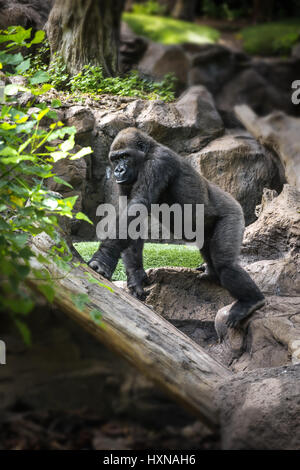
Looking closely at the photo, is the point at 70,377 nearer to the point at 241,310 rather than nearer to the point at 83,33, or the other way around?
the point at 241,310

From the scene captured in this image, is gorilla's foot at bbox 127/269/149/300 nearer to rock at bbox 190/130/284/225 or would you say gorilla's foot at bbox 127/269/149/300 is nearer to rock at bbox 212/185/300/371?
rock at bbox 212/185/300/371

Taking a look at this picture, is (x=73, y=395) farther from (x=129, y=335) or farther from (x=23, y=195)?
(x=23, y=195)

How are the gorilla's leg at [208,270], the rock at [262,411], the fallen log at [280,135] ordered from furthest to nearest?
1. the fallen log at [280,135]
2. the gorilla's leg at [208,270]
3. the rock at [262,411]

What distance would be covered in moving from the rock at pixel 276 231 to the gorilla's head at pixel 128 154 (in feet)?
4.14

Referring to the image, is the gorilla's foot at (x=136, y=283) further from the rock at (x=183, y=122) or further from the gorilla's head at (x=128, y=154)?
the rock at (x=183, y=122)

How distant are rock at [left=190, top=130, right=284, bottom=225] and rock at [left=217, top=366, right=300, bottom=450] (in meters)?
1.88

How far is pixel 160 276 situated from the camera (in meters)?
3.73

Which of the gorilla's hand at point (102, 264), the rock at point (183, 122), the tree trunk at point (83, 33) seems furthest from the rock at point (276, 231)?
the tree trunk at point (83, 33)

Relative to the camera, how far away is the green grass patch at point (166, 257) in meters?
3.95

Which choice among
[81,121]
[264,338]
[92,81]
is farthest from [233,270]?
[92,81]

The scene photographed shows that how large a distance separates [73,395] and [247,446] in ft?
3.01

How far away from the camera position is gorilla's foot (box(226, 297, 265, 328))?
10.8 feet

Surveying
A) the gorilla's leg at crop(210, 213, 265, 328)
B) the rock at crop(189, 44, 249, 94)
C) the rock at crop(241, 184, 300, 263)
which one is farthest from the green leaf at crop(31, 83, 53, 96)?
the rock at crop(189, 44, 249, 94)
